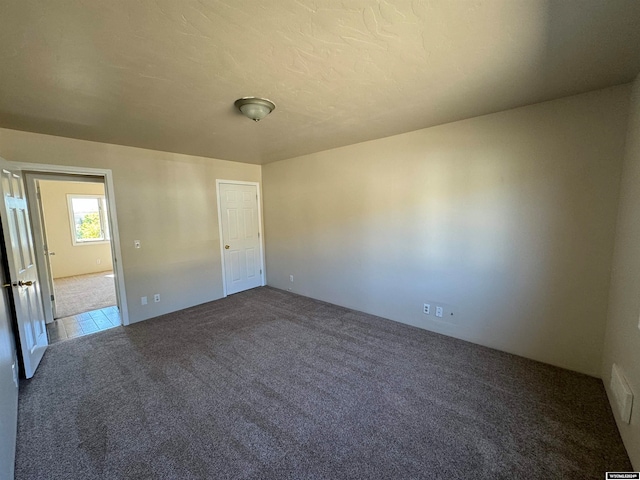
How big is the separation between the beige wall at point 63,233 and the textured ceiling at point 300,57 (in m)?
5.02

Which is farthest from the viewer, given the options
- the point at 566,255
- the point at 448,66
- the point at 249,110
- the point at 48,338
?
the point at 48,338

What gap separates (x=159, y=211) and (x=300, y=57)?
3242 millimetres

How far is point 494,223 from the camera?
2.59m

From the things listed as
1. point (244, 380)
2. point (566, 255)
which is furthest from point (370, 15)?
point (244, 380)

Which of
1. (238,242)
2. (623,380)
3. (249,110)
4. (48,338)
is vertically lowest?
(48,338)

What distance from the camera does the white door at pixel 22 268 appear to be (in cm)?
221

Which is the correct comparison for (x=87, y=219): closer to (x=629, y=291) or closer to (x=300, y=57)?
(x=300, y=57)

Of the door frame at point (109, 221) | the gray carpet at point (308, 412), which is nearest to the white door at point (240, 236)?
the door frame at point (109, 221)

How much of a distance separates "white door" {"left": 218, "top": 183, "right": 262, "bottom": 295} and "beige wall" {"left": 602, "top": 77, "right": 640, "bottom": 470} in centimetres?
473

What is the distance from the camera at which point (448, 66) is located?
1.66m

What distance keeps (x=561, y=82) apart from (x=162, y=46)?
2.72 meters

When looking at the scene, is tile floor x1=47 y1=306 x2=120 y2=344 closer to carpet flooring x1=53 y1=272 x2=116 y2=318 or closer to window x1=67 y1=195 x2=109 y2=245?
carpet flooring x1=53 y1=272 x2=116 y2=318

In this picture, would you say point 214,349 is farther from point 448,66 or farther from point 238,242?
point 448,66

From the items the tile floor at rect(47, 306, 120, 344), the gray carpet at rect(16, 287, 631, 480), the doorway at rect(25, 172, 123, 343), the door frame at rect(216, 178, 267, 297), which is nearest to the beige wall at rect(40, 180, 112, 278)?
the doorway at rect(25, 172, 123, 343)
